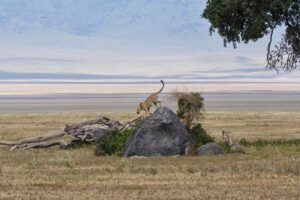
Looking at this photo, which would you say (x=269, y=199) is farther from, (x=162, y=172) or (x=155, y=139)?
(x=155, y=139)

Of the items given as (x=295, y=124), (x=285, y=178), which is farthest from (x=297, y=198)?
(x=295, y=124)

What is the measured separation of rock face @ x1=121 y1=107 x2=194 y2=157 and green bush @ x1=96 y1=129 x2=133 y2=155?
1.25m

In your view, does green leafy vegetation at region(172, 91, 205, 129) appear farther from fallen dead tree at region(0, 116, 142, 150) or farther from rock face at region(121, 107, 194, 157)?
rock face at region(121, 107, 194, 157)

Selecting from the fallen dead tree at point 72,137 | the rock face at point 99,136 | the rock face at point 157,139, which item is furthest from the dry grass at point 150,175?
the fallen dead tree at point 72,137

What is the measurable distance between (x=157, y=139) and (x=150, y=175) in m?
6.34

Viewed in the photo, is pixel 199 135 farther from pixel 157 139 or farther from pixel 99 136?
pixel 99 136

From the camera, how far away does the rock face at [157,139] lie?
29.6 meters

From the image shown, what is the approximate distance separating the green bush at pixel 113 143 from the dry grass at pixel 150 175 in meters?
0.69

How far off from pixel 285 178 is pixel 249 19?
15193mm

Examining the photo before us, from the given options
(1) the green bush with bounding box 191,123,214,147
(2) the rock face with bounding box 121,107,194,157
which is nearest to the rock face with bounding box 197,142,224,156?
(2) the rock face with bounding box 121,107,194,157

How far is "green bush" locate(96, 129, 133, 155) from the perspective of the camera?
3120cm

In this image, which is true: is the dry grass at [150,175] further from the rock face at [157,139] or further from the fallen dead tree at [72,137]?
the fallen dead tree at [72,137]

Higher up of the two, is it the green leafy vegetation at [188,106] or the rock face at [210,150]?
the green leafy vegetation at [188,106]

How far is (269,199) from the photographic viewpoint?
60.0 ft
